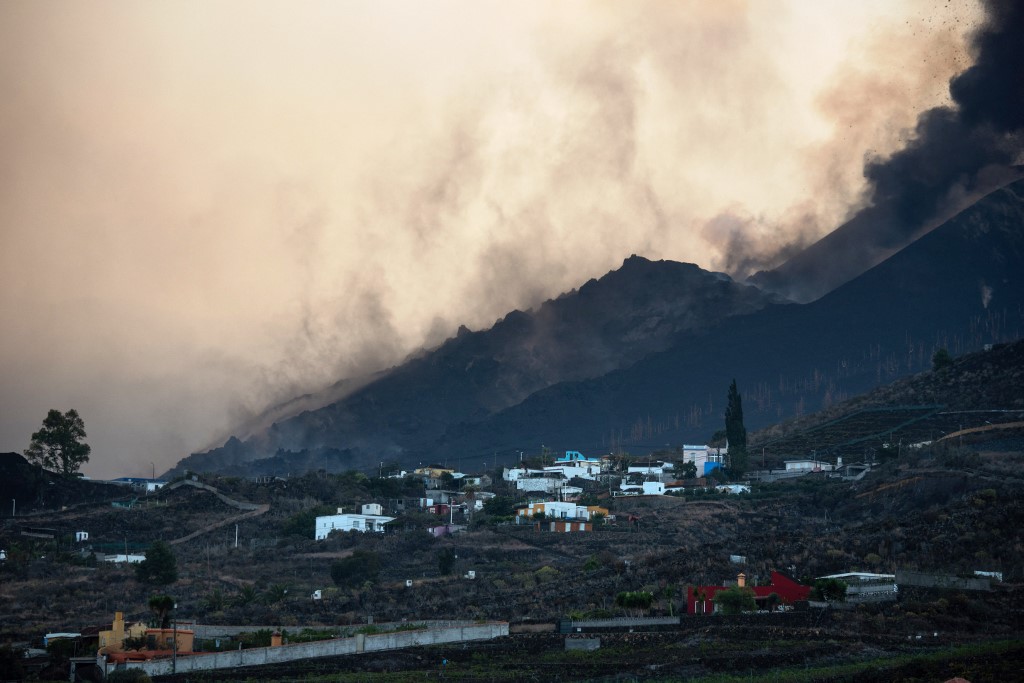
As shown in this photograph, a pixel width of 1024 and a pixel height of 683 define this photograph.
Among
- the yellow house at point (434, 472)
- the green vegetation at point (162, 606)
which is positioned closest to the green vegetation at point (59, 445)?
the yellow house at point (434, 472)

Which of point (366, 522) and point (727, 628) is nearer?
point (727, 628)

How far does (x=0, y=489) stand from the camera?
142m

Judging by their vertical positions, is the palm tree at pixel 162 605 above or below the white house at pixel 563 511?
below

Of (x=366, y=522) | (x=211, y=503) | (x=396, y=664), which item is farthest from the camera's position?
(x=211, y=503)

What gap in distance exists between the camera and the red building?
2751 inches

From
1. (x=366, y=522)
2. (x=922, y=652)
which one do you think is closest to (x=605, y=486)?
(x=366, y=522)

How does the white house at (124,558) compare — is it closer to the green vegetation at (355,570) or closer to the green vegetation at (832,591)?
the green vegetation at (355,570)

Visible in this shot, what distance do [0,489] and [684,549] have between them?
8263 cm

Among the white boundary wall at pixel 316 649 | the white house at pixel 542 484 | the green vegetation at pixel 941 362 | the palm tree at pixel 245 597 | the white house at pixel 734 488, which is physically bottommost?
the white boundary wall at pixel 316 649

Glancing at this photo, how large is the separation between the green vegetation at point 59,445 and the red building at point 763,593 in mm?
98467

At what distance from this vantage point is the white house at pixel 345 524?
119875 millimetres

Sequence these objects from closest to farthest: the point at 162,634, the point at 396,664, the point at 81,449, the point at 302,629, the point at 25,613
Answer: the point at 396,664 → the point at 162,634 → the point at 302,629 → the point at 25,613 → the point at 81,449

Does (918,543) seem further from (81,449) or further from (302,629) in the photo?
(81,449)

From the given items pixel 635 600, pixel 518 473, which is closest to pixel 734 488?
pixel 518 473
